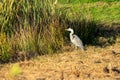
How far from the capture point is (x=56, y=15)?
10.5 meters

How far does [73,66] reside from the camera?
27.9 feet

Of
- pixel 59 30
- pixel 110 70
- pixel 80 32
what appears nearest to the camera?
pixel 110 70

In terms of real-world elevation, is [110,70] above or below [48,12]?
below

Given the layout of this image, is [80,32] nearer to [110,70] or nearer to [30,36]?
[30,36]

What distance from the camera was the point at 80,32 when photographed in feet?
35.9

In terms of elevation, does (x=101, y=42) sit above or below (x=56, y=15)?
below

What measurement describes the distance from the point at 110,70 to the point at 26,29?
8.23 ft

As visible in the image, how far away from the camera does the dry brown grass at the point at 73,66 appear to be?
7.93 metres

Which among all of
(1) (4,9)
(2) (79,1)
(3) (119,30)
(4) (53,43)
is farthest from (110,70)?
(2) (79,1)

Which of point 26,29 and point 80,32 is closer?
point 26,29

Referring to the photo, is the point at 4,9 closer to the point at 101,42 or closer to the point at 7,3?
the point at 7,3

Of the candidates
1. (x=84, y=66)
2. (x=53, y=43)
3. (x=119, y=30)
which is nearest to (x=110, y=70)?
(x=84, y=66)

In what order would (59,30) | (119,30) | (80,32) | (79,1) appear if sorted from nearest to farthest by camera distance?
(59,30) → (80,32) → (119,30) → (79,1)

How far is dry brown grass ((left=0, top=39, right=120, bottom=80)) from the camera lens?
7926mm
